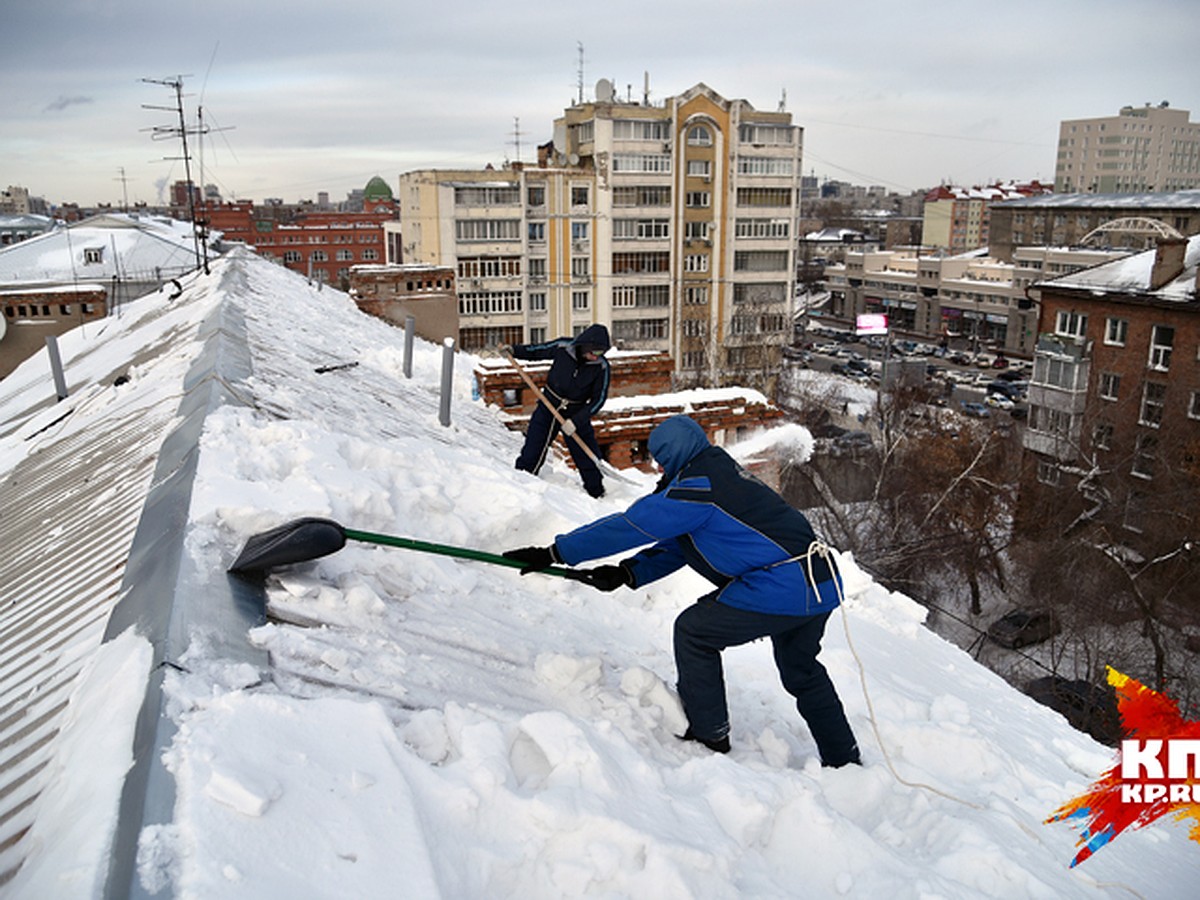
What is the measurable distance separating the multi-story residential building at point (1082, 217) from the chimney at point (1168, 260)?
25043mm

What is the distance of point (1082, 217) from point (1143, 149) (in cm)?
4912

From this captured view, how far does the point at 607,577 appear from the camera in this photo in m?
3.70

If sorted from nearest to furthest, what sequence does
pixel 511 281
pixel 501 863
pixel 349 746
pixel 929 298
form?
1. pixel 501 863
2. pixel 349 746
3. pixel 511 281
4. pixel 929 298

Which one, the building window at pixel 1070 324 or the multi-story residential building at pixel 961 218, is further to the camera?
the multi-story residential building at pixel 961 218

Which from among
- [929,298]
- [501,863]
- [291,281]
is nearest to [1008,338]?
[929,298]

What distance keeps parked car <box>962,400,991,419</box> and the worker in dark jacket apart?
27941 millimetres

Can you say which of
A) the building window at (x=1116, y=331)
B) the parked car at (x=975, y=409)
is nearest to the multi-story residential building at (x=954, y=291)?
the parked car at (x=975, y=409)

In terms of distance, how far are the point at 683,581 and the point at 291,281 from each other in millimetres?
14549

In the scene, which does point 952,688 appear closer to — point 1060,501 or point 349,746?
point 349,746

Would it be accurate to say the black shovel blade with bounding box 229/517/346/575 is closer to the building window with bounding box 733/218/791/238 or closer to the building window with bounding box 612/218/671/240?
the building window with bounding box 612/218/671/240

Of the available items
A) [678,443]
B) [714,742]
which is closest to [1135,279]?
[678,443]

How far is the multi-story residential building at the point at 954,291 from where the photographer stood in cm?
4784

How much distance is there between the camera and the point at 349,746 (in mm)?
2553

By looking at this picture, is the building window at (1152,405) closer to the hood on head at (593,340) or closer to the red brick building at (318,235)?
the hood on head at (593,340)
